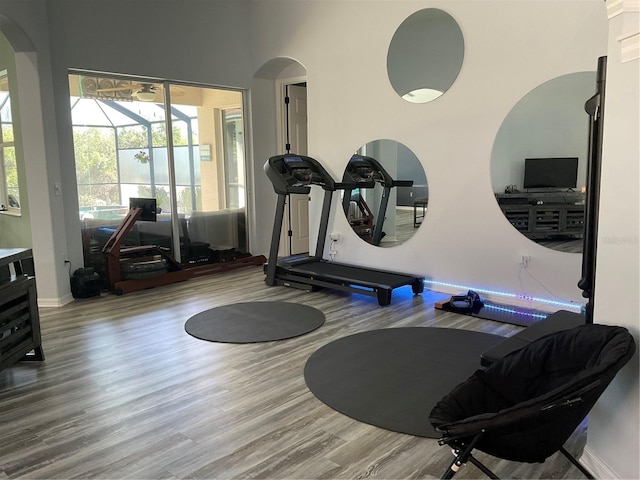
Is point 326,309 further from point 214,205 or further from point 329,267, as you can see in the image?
point 214,205

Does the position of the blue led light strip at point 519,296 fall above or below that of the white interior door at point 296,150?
below

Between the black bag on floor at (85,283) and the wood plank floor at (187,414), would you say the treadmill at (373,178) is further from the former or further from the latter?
the black bag on floor at (85,283)

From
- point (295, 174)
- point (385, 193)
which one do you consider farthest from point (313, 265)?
point (385, 193)

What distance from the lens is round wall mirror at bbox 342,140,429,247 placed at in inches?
222

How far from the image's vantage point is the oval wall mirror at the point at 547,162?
14.8 feet

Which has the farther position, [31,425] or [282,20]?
[282,20]

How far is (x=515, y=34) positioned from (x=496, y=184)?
4.49 ft

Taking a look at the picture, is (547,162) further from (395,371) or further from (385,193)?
(395,371)

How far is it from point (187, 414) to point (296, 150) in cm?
516

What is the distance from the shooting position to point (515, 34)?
15.3 ft

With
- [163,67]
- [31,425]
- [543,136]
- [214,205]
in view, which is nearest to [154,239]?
[214,205]

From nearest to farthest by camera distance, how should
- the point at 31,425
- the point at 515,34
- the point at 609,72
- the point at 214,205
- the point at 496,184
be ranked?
the point at 609,72
the point at 31,425
the point at 515,34
the point at 496,184
the point at 214,205

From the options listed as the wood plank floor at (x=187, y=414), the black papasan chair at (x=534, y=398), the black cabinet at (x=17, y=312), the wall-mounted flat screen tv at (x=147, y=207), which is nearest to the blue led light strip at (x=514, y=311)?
the wood plank floor at (x=187, y=414)

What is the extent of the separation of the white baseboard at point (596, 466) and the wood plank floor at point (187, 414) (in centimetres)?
9
